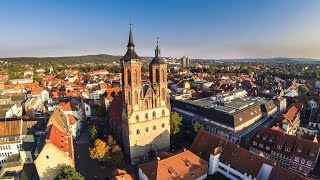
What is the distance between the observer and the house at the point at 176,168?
36938 mm

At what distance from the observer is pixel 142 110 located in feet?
159

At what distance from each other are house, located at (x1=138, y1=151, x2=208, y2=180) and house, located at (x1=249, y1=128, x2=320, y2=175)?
17732 millimetres

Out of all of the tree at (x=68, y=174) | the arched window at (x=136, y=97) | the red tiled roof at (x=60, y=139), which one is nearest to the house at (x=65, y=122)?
the red tiled roof at (x=60, y=139)

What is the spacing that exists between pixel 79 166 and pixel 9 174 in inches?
488

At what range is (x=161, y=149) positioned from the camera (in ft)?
175

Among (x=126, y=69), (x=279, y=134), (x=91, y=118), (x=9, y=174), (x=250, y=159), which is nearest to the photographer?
(x=250, y=159)

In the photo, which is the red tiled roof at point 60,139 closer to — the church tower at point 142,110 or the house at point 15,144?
the house at point 15,144

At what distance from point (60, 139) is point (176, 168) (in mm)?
24293

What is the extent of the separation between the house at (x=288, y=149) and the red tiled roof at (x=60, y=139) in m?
40.3

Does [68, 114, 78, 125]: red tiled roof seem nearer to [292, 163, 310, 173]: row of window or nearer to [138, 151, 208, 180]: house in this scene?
[138, 151, 208, 180]: house

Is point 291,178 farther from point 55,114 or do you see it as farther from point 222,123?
point 55,114

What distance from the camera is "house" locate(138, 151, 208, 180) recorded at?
36.9 m

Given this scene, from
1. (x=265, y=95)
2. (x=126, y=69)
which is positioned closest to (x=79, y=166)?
(x=126, y=69)

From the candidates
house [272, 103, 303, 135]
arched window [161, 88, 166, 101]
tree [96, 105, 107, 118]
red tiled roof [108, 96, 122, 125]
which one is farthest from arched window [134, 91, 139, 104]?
house [272, 103, 303, 135]
